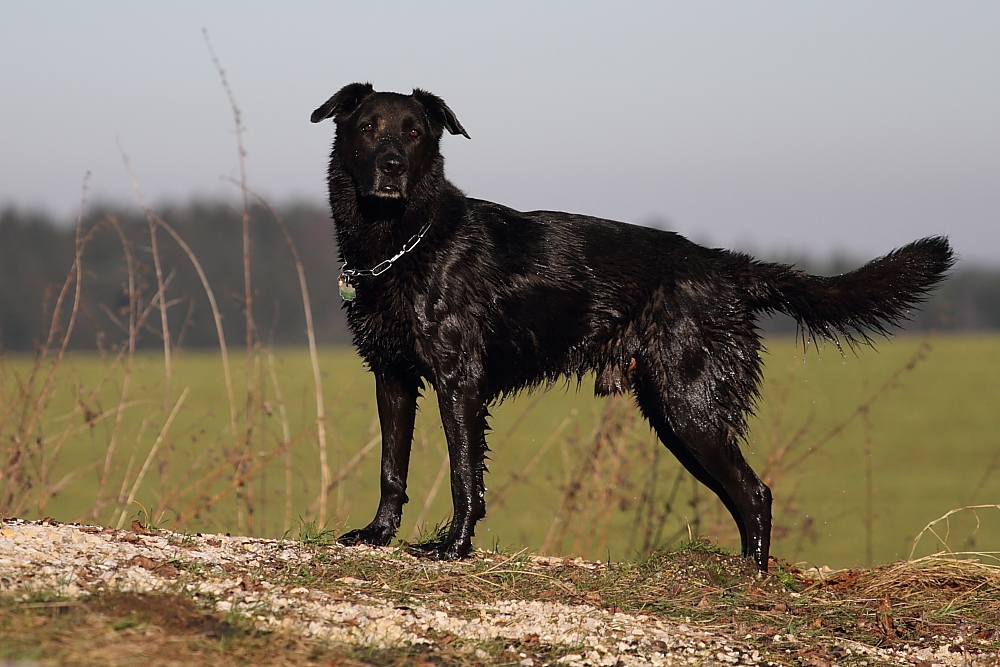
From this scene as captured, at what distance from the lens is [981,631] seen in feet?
14.1

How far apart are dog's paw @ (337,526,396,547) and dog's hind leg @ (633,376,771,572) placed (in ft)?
5.19

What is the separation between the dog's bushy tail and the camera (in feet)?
17.2

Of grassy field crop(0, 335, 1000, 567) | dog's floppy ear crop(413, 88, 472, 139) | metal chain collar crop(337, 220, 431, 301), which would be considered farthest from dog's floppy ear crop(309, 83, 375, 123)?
grassy field crop(0, 335, 1000, 567)

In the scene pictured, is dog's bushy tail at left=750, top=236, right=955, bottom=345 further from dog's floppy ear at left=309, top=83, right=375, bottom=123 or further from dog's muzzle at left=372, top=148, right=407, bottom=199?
dog's floppy ear at left=309, top=83, right=375, bottom=123

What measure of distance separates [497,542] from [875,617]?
1821 mm

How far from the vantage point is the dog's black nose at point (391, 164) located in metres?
4.74

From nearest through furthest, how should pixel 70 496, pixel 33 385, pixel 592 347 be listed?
pixel 592 347 → pixel 33 385 → pixel 70 496

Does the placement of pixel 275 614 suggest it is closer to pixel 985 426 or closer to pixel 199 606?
pixel 199 606

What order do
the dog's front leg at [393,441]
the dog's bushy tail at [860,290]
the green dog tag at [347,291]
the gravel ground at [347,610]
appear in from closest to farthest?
the gravel ground at [347,610] < the green dog tag at [347,291] < the dog's front leg at [393,441] < the dog's bushy tail at [860,290]

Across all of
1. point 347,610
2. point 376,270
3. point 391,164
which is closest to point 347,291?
point 376,270

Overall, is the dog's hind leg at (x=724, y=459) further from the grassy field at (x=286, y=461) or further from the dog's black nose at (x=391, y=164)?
the dog's black nose at (x=391, y=164)

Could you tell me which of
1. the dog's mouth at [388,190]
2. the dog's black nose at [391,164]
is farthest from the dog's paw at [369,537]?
the dog's black nose at [391,164]

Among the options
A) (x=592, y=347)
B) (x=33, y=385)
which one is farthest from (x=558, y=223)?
(x=33, y=385)

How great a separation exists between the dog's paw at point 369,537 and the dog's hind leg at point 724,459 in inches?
62.2
